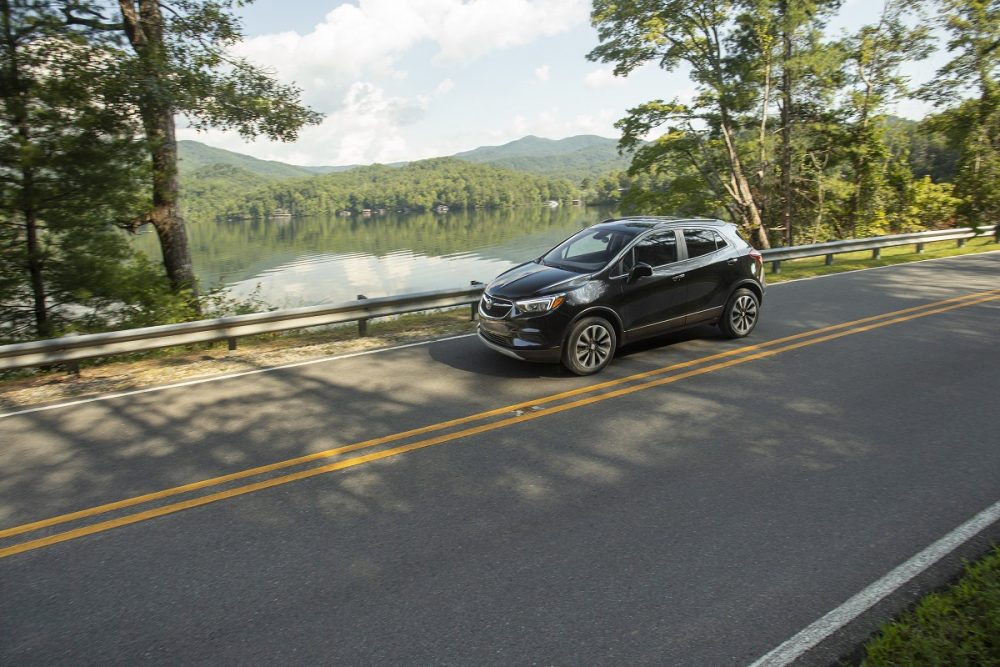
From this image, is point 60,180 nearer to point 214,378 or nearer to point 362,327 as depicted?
point 214,378

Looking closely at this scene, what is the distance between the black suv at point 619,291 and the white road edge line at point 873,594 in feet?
13.7

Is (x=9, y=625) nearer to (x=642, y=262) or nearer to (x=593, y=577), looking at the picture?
(x=593, y=577)

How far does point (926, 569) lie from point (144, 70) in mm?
12437

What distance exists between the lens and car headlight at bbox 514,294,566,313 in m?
7.42

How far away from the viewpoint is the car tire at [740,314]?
9.05 metres

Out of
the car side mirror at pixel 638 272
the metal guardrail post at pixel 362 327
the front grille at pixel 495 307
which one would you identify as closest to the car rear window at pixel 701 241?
the car side mirror at pixel 638 272

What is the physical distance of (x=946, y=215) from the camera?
27.2 meters

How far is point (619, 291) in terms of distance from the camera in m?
7.85

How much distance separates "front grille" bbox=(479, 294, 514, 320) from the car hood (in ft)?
0.25

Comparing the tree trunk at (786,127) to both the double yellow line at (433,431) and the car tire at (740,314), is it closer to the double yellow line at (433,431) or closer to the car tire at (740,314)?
the double yellow line at (433,431)

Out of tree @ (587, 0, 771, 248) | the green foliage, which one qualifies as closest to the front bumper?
the green foliage

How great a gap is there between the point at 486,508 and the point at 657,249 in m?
5.03

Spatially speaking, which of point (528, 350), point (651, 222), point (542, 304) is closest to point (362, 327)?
point (528, 350)

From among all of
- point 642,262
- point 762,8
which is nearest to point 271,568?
point 642,262
